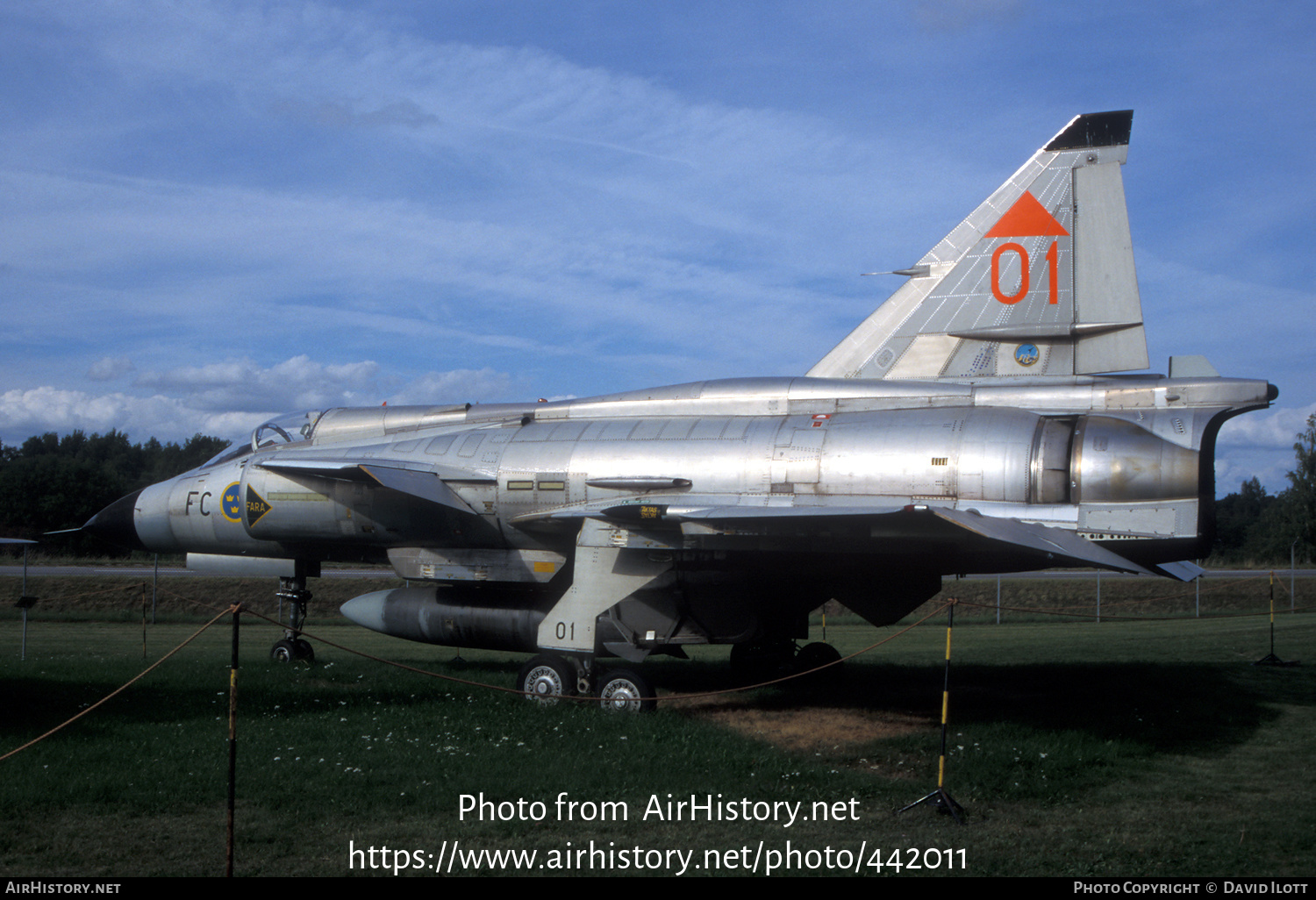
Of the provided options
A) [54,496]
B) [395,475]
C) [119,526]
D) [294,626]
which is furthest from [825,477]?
[54,496]

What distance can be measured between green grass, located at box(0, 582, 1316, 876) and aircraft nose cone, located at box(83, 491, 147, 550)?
5.60 ft

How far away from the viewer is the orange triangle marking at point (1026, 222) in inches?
403

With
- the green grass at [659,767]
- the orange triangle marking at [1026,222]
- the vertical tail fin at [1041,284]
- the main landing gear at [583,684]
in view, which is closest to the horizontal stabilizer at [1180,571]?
the green grass at [659,767]

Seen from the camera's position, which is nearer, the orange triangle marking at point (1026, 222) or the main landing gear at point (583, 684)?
the main landing gear at point (583, 684)

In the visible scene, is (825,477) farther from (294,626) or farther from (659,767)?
(294,626)

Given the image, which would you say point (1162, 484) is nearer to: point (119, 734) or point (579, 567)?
point (579, 567)

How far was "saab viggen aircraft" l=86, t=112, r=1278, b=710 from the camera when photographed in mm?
8727

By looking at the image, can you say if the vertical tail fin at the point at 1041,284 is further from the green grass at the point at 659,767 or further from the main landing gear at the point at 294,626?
the main landing gear at the point at 294,626

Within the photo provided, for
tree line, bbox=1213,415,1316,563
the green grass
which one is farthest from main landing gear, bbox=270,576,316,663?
tree line, bbox=1213,415,1316,563

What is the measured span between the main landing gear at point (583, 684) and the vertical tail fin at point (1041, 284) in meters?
4.30

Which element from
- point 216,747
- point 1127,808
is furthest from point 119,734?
point 1127,808

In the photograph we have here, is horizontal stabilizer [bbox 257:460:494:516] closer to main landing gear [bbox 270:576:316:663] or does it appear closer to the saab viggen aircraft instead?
the saab viggen aircraft

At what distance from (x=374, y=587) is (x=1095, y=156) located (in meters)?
22.3

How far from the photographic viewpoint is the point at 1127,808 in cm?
683
